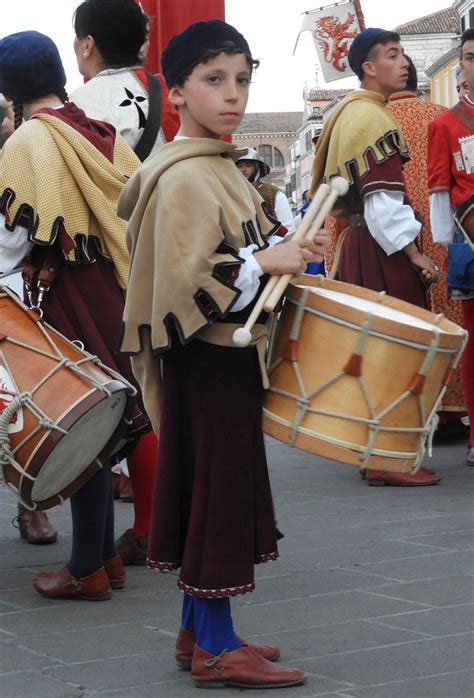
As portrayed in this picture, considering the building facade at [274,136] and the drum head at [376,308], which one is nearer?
the drum head at [376,308]

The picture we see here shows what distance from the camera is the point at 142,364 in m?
3.25

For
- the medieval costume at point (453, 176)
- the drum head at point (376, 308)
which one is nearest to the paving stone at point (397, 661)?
the drum head at point (376, 308)

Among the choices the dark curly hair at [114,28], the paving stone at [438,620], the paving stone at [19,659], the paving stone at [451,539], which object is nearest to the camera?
the paving stone at [19,659]

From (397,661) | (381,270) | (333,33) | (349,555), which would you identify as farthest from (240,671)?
(333,33)

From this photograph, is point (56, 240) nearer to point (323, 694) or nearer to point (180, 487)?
point (180, 487)

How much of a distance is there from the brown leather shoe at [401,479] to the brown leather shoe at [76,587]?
2059mm

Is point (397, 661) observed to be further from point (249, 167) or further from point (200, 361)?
point (249, 167)

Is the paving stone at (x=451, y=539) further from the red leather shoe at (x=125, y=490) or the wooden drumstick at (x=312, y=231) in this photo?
the wooden drumstick at (x=312, y=231)

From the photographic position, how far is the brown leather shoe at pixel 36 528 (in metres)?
4.91

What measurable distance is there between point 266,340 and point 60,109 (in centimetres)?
152

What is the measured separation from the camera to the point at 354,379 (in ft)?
9.93

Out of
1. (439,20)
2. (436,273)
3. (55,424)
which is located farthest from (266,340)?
(439,20)

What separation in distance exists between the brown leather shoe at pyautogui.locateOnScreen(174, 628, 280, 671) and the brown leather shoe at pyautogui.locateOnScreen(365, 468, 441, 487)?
2643 millimetres

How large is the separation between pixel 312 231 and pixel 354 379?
363mm
